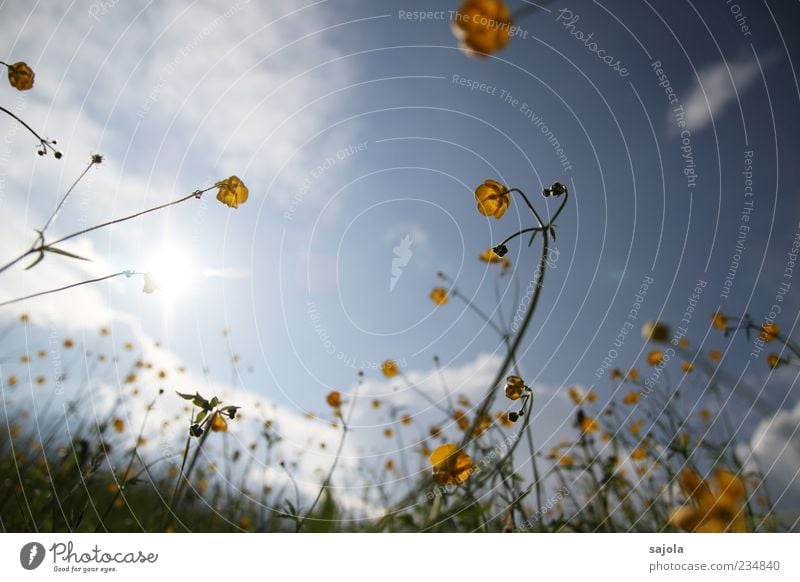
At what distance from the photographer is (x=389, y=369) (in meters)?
2.49

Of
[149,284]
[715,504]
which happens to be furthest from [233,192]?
[715,504]

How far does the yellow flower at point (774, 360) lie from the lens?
6.54ft

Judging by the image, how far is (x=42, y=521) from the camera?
1963 millimetres

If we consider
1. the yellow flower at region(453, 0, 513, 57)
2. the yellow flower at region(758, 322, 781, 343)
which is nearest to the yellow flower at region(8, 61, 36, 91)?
the yellow flower at region(453, 0, 513, 57)

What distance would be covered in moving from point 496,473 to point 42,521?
6.83 ft

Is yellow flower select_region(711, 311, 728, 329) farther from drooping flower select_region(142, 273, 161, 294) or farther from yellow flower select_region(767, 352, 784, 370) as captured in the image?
drooping flower select_region(142, 273, 161, 294)

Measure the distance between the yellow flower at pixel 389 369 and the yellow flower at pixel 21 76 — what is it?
193cm

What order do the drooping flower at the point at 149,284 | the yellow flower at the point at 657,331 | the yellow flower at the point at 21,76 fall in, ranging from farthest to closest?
the drooping flower at the point at 149,284 < the yellow flower at the point at 21,76 < the yellow flower at the point at 657,331

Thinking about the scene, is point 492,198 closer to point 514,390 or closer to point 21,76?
point 514,390

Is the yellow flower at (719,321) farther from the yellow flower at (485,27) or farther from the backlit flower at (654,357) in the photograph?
the yellow flower at (485,27)

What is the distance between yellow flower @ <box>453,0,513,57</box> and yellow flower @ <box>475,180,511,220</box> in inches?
31.6

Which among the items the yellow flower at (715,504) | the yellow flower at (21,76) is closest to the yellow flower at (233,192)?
the yellow flower at (21,76)
